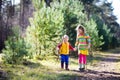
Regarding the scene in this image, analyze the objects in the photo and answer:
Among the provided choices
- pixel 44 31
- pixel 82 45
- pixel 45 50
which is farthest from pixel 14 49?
pixel 45 50

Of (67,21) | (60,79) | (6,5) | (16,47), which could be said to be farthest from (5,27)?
(60,79)

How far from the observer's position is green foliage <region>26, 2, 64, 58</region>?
714 inches

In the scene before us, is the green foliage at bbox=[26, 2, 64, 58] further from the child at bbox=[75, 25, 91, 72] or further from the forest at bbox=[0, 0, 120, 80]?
the child at bbox=[75, 25, 91, 72]

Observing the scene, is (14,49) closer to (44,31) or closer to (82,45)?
(82,45)

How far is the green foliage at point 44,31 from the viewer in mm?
18141

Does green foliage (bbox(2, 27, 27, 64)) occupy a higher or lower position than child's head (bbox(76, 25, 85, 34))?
lower

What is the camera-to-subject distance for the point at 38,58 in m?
18.1

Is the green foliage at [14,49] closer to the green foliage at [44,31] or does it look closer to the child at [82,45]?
the child at [82,45]

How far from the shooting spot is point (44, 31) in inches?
717

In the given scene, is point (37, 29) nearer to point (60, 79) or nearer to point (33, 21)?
point (33, 21)

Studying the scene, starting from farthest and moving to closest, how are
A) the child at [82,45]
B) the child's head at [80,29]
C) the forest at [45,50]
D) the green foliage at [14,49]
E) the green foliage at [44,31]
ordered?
the green foliage at [44,31]
the green foliage at [14,49]
the child at [82,45]
the child's head at [80,29]
the forest at [45,50]

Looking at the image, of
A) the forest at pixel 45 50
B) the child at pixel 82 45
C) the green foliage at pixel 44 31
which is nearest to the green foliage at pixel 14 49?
the forest at pixel 45 50

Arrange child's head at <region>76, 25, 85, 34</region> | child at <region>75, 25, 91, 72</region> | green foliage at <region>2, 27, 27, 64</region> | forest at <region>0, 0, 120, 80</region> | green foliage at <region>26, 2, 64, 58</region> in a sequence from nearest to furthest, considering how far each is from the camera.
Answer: forest at <region>0, 0, 120, 80</region> < child's head at <region>76, 25, 85, 34</region> < child at <region>75, 25, 91, 72</region> < green foliage at <region>2, 27, 27, 64</region> < green foliage at <region>26, 2, 64, 58</region>

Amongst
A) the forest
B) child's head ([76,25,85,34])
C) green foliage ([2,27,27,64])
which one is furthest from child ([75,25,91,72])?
green foliage ([2,27,27,64])
